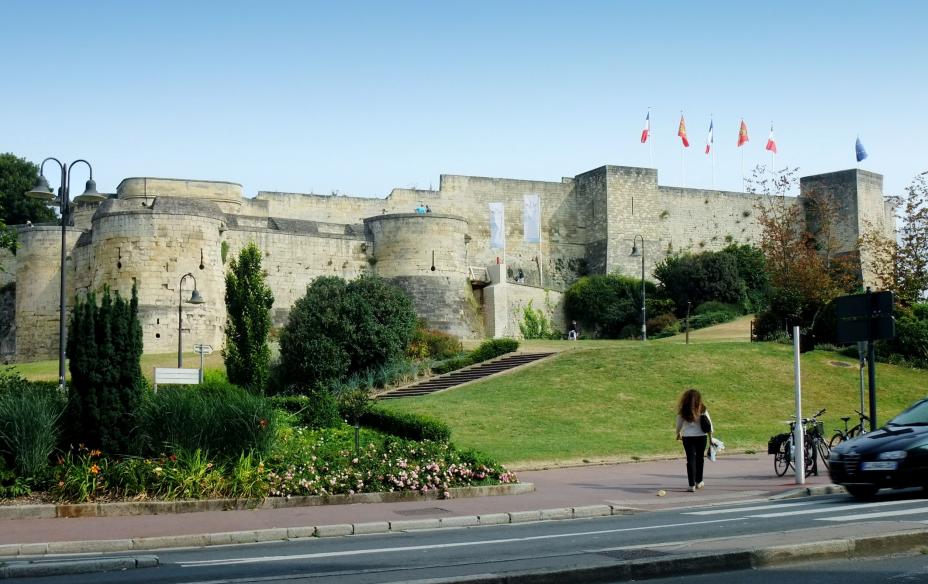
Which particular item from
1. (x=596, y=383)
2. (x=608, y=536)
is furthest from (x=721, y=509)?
(x=596, y=383)

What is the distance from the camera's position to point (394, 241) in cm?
5359

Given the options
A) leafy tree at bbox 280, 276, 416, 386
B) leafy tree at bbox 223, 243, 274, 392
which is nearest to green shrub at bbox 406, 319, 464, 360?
leafy tree at bbox 280, 276, 416, 386

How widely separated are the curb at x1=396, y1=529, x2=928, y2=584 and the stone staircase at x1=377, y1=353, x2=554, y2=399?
24035 mm

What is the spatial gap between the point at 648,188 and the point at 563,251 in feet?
21.4

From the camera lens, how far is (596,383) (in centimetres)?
3045

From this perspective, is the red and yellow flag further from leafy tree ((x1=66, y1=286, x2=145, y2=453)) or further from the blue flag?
leafy tree ((x1=66, y1=286, x2=145, y2=453))

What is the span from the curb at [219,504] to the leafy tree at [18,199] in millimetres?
56709

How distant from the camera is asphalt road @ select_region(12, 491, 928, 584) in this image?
8812 mm

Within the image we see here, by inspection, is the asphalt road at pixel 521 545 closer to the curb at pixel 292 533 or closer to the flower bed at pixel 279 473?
the curb at pixel 292 533

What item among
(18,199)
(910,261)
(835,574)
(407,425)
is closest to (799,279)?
(910,261)

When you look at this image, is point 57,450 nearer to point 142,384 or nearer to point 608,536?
point 142,384

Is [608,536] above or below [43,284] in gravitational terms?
below

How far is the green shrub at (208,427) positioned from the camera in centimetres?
1541

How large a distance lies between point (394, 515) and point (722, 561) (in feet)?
19.5
